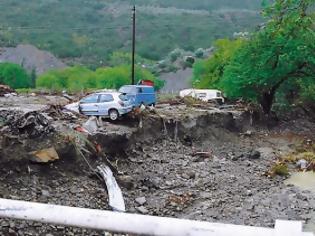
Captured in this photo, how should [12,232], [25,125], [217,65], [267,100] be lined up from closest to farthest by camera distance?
[12,232], [25,125], [267,100], [217,65]

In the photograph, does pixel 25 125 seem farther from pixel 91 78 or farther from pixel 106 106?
pixel 91 78

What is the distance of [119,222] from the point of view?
7.98 ft

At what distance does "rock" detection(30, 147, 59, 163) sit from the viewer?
51.2 ft

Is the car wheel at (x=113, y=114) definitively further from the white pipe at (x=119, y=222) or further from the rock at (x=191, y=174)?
the white pipe at (x=119, y=222)

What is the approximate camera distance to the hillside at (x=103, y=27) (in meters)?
120

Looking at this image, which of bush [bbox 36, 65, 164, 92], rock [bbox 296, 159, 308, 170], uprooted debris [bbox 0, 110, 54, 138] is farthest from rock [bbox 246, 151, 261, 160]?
bush [bbox 36, 65, 164, 92]

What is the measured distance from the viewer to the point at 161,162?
22016mm

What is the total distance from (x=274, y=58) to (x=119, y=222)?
106 feet

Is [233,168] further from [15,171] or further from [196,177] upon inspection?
[15,171]

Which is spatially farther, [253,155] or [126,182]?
[253,155]

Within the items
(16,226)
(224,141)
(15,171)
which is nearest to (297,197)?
(15,171)

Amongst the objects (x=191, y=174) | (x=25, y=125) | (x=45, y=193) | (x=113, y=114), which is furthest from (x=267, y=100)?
(x=45, y=193)

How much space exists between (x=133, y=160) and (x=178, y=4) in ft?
485

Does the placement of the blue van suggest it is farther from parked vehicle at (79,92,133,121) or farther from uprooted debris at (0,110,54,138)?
uprooted debris at (0,110,54,138)
